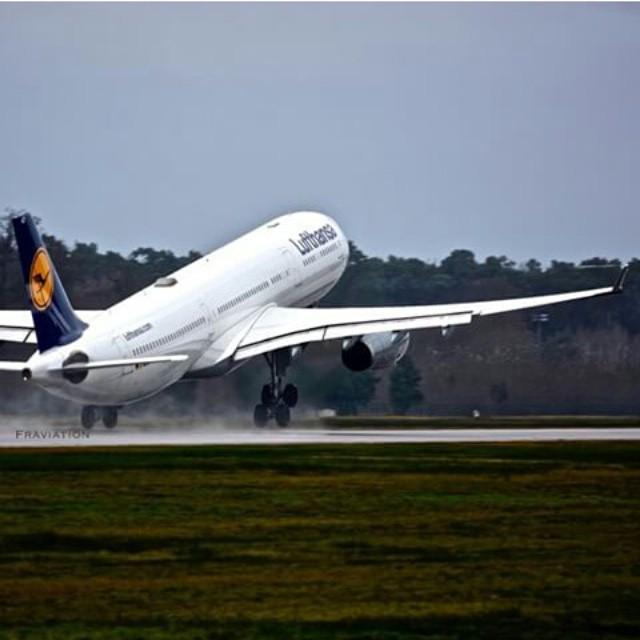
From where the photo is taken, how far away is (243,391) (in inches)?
2800

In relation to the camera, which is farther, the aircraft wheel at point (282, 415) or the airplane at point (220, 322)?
the aircraft wheel at point (282, 415)

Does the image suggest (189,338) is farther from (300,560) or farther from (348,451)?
(300,560)

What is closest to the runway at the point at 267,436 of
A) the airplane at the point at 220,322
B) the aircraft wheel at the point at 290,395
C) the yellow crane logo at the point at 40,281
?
the airplane at the point at 220,322

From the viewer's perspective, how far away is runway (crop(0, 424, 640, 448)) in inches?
2128

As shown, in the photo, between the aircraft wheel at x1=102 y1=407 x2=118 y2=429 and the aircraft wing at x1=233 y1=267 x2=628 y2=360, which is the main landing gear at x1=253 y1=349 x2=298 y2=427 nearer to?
the aircraft wing at x1=233 y1=267 x2=628 y2=360

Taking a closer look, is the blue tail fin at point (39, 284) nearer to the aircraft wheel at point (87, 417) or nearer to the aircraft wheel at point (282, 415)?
the aircraft wheel at point (87, 417)

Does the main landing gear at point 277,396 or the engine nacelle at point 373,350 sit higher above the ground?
the engine nacelle at point 373,350

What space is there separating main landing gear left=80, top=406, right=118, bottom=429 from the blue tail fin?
6.62m

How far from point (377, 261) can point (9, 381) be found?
96.0ft

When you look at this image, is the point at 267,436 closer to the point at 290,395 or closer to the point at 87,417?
the point at 87,417

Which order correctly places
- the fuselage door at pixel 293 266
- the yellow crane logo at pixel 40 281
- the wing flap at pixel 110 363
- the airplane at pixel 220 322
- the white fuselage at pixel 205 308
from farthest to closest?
the fuselage door at pixel 293 266 < the white fuselage at pixel 205 308 < the wing flap at pixel 110 363 < the airplane at pixel 220 322 < the yellow crane logo at pixel 40 281

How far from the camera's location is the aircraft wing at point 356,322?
65.3 m

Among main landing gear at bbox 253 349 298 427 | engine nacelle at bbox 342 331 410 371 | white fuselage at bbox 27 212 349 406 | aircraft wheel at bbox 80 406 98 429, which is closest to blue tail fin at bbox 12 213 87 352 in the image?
white fuselage at bbox 27 212 349 406

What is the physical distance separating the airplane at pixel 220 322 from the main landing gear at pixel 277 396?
3 cm
